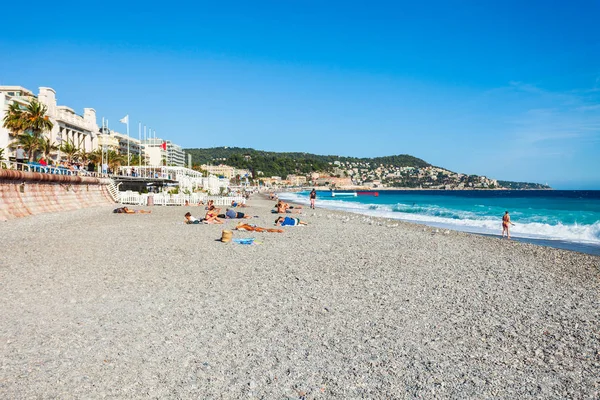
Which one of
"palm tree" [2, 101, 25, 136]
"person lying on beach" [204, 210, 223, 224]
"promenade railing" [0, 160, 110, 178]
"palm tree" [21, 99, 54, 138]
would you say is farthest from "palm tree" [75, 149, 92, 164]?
"person lying on beach" [204, 210, 223, 224]

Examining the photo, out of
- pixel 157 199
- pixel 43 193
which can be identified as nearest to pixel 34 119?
pixel 157 199

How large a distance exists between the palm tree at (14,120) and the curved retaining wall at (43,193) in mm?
Answer: 8467

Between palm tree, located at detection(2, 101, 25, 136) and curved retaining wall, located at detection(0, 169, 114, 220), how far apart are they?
27.8ft

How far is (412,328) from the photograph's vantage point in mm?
5695

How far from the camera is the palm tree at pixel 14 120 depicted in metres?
35.3

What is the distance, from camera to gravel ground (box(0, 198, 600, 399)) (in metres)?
4.14

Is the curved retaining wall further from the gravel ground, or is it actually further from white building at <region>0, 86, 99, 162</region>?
white building at <region>0, 86, 99, 162</region>

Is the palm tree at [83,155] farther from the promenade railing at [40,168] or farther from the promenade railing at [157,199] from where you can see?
the promenade railing at [40,168]

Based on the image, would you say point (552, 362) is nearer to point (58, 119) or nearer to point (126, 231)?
point (126, 231)

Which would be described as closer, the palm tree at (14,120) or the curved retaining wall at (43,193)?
the curved retaining wall at (43,193)

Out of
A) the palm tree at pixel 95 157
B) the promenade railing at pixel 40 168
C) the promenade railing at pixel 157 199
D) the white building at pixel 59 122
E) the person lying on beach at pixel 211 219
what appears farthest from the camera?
the palm tree at pixel 95 157

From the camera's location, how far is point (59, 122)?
46562 mm

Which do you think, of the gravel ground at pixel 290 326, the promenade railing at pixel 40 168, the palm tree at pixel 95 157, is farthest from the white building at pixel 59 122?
the gravel ground at pixel 290 326

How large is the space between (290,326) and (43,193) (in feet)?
72.4
